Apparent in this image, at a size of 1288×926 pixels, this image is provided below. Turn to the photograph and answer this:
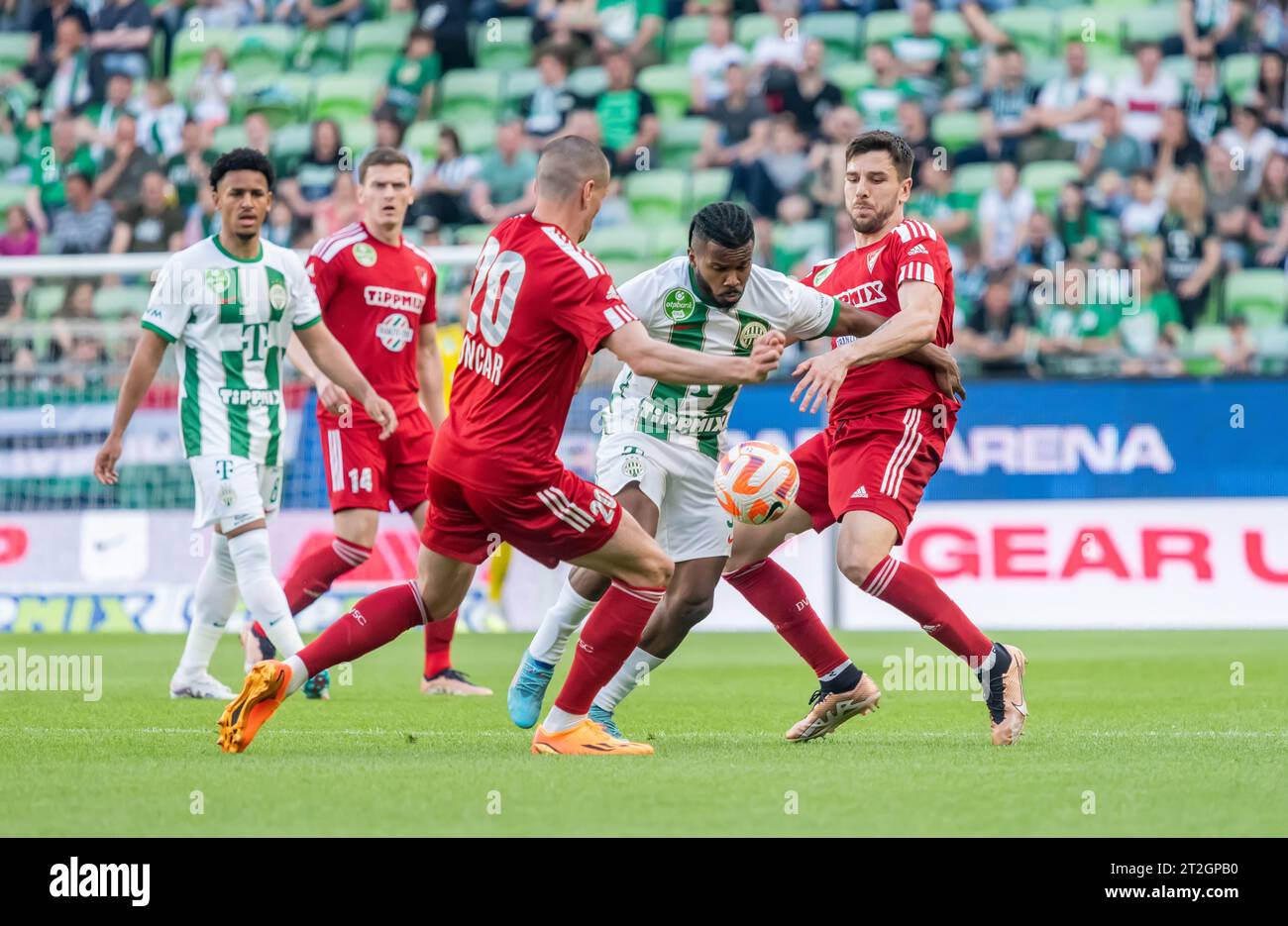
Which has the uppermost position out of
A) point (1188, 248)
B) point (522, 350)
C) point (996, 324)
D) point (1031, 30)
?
point (1031, 30)

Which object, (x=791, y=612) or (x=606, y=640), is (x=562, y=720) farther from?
(x=791, y=612)

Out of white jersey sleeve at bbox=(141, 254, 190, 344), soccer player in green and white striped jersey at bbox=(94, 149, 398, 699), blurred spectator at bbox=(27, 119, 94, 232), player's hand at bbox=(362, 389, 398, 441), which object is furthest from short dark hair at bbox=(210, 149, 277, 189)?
blurred spectator at bbox=(27, 119, 94, 232)

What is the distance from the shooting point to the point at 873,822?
5.14 metres

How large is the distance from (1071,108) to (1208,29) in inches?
67.6

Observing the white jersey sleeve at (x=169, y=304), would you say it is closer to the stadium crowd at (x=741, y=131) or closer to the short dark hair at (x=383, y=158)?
the short dark hair at (x=383, y=158)

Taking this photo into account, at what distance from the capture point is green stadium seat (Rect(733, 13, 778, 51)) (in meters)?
19.4

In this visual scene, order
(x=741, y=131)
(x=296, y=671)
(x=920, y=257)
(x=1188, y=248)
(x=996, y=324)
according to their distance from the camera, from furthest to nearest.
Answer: (x=741, y=131), (x=1188, y=248), (x=996, y=324), (x=920, y=257), (x=296, y=671)

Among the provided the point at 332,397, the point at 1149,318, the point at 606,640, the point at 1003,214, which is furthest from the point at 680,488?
the point at 1003,214

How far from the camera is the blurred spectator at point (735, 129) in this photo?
59.2 ft

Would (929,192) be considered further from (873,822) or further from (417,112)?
(873,822)

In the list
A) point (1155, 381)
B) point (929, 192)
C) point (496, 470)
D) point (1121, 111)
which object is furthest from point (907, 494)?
point (1121, 111)

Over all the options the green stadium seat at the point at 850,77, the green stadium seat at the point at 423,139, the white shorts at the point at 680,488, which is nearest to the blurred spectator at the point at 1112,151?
the green stadium seat at the point at 850,77

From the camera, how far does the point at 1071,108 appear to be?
698 inches

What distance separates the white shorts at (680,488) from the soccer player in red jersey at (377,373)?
8.44ft
